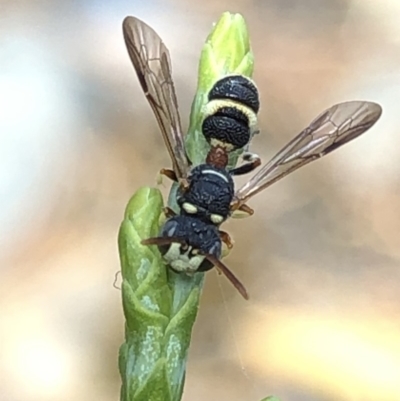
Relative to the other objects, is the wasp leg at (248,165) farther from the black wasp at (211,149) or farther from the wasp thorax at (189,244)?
the wasp thorax at (189,244)

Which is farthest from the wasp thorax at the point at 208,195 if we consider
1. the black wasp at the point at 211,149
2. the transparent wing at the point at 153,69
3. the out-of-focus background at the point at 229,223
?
the out-of-focus background at the point at 229,223

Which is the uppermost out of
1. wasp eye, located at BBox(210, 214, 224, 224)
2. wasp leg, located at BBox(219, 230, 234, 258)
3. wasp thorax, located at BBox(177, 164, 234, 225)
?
wasp thorax, located at BBox(177, 164, 234, 225)

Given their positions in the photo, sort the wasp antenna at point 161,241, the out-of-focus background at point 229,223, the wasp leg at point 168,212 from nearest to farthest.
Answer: the wasp antenna at point 161,241
the wasp leg at point 168,212
the out-of-focus background at point 229,223

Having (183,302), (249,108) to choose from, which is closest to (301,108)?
(249,108)

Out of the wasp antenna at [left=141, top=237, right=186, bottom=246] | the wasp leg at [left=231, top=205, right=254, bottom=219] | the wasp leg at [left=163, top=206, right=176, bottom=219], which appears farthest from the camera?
the wasp leg at [left=231, top=205, right=254, bottom=219]

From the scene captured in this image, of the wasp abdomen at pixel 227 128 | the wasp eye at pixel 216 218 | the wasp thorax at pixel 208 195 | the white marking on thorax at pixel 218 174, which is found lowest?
the wasp eye at pixel 216 218

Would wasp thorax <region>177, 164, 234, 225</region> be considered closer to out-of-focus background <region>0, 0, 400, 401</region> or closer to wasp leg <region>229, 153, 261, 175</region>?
wasp leg <region>229, 153, 261, 175</region>

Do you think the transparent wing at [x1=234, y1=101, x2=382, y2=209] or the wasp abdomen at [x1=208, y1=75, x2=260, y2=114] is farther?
the transparent wing at [x1=234, y1=101, x2=382, y2=209]

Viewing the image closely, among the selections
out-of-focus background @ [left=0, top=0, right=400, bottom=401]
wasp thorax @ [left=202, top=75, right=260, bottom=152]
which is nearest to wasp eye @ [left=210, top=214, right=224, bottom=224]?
wasp thorax @ [left=202, top=75, right=260, bottom=152]
